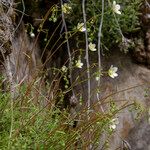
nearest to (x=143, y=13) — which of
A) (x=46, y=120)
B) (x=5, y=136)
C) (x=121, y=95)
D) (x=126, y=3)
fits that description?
(x=126, y=3)

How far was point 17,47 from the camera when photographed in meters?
3.47

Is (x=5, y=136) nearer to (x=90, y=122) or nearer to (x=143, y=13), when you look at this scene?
(x=90, y=122)

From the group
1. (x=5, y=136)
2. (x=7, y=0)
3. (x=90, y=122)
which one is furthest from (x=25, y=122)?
(x=7, y=0)

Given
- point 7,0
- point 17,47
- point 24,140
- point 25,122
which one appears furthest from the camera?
point 17,47

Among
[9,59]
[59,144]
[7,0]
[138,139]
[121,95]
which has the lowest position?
[138,139]

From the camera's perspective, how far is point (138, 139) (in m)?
3.64

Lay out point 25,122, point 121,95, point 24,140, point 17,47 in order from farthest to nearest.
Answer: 1. point 121,95
2. point 17,47
3. point 25,122
4. point 24,140

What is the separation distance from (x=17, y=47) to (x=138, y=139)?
1121 mm

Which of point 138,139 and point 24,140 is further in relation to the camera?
point 138,139

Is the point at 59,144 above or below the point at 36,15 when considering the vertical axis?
below

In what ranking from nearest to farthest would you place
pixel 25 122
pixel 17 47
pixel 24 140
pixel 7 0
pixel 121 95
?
pixel 24 140 < pixel 25 122 < pixel 7 0 < pixel 17 47 < pixel 121 95

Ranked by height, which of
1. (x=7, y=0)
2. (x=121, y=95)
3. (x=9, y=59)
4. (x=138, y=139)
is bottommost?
(x=138, y=139)

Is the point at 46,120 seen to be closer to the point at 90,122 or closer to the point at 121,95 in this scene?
the point at 90,122

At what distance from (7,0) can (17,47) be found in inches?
16.8
